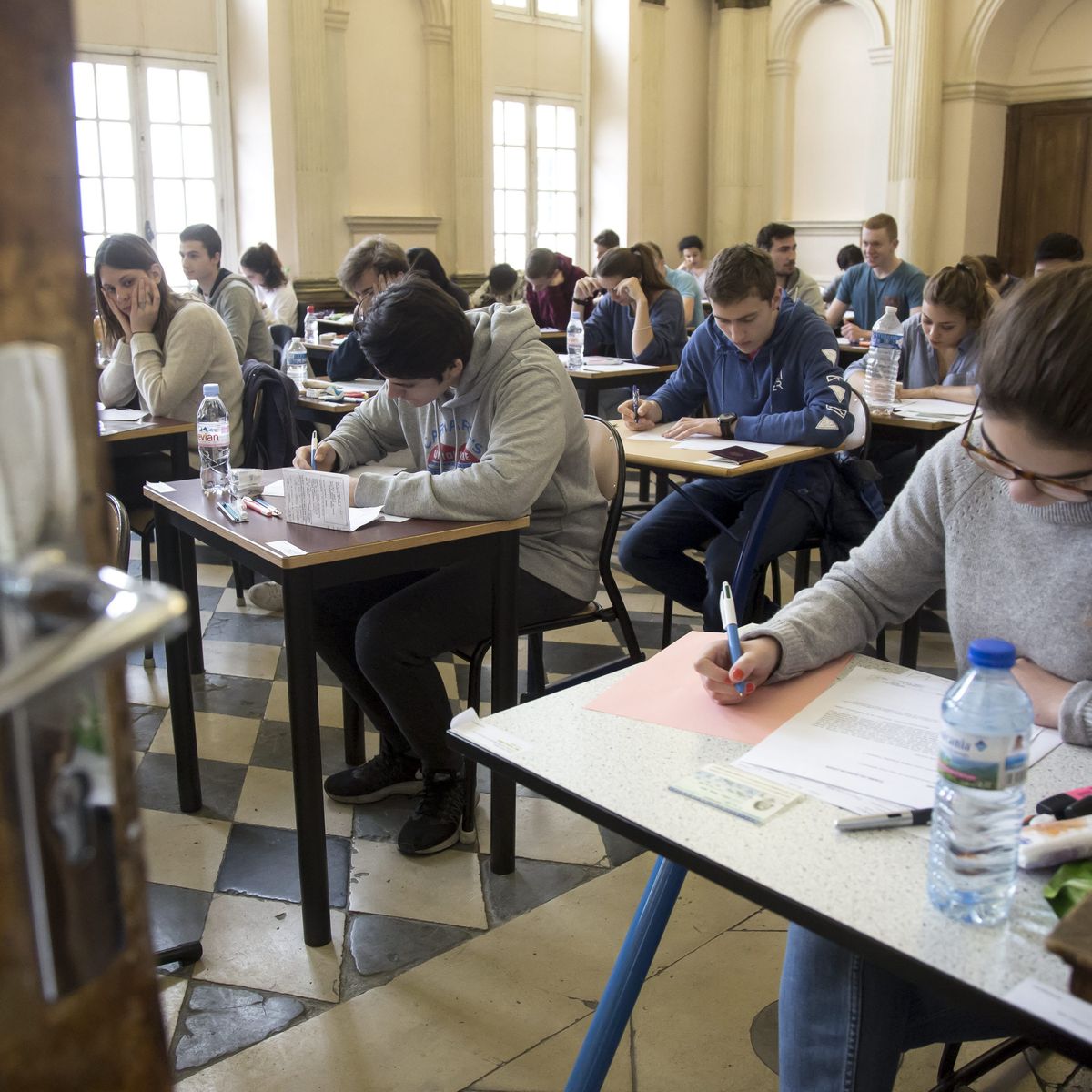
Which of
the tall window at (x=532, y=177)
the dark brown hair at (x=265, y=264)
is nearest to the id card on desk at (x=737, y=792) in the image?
the dark brown hair at (x=265, y=264)

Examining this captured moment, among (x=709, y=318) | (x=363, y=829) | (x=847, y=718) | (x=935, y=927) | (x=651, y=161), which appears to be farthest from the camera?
(x=651, y=161)

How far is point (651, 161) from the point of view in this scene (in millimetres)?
10031

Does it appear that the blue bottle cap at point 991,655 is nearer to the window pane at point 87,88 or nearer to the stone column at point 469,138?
the window pane at point 87,88

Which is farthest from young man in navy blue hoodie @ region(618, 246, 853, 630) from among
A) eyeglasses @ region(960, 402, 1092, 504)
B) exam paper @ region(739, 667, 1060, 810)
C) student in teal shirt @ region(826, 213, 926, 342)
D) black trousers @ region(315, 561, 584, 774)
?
student in teal shirt @ region(826, 213, 926, 342)

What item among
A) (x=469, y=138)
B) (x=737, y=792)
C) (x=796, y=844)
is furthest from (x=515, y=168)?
(x=796, y=844)

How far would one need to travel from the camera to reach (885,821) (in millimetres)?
1061

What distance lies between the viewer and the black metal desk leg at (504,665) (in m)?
2.23

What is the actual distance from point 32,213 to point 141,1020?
1.00 feet

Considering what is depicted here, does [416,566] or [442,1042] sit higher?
[416,566]

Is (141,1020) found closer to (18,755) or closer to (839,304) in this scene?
(18,755)

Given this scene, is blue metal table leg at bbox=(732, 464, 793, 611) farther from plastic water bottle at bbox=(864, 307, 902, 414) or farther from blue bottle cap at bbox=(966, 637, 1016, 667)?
blue bottle cap at bbox=(966, 637, 1016, 667)

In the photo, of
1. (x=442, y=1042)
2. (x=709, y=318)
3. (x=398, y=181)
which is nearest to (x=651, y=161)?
(x=398, y=181)

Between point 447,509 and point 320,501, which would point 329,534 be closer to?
point 320,501

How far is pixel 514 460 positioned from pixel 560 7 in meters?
8.39
